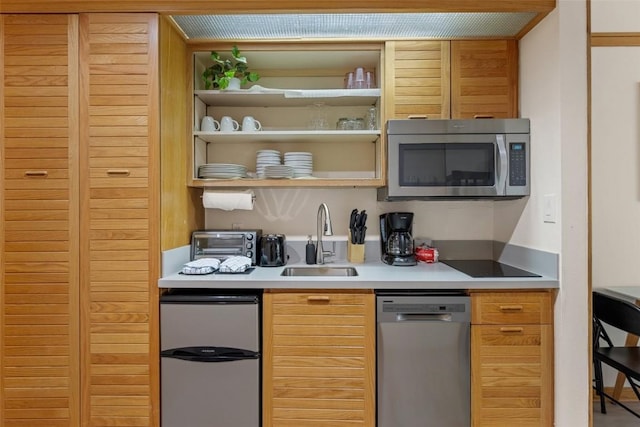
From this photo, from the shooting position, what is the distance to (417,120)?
206cm

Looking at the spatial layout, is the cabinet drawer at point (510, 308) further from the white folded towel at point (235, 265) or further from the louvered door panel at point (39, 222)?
the louvered door panel at point (39, 222)

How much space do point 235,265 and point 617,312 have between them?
202 centimetres

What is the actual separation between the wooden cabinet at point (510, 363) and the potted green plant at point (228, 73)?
69.2 inches

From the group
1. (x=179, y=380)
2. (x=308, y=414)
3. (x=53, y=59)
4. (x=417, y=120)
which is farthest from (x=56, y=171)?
(x=417, y=120)

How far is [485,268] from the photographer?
2100 mm

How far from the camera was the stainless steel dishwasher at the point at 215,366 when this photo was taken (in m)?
1.77

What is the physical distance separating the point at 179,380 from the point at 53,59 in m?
1.67

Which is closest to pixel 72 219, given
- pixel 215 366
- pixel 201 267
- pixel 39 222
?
pixel 39 222

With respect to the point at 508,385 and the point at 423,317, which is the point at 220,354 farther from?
the point at 508,385

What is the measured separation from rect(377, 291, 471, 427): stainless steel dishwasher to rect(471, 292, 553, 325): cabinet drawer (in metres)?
0.06

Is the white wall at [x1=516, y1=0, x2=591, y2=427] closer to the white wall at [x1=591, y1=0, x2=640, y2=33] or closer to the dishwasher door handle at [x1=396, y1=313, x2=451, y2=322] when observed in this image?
the dishwasher door handle at [x1=396, y1=313, x2=451, y2=322]

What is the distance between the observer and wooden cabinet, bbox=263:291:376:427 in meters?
1.78

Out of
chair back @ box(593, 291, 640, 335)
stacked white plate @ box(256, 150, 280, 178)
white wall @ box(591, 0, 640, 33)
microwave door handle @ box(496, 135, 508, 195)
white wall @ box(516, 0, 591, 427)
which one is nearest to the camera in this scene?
white wall @ box(516, 0, 591, 427)

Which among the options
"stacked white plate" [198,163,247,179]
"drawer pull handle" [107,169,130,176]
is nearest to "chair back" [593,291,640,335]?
"stacked white plate" [198,163,247,179]
